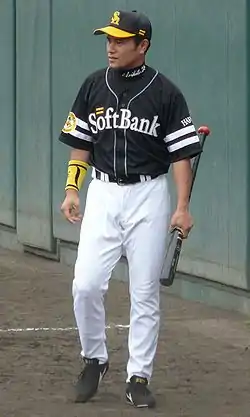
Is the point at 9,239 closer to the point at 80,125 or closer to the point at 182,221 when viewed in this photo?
the point at 80,125

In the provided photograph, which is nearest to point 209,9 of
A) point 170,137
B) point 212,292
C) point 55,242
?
point 212,292

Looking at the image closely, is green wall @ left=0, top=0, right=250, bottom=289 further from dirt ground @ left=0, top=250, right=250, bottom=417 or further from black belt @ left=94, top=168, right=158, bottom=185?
black belt @ left=94, top=168, right=158, bottom=185

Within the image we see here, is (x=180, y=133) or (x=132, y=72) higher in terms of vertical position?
(x=132, y=72)

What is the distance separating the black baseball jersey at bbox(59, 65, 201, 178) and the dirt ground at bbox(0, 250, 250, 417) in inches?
48.5

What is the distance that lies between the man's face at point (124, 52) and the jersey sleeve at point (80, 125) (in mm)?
265

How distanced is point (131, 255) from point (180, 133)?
0.67 meters

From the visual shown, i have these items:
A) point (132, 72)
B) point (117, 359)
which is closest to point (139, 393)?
point (117, 359)

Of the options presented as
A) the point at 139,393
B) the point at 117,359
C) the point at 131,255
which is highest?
the point at 131,255

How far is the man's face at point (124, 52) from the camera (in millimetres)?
5680

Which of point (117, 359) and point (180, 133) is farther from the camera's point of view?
point (117, 359)

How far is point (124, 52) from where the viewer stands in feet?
18.6

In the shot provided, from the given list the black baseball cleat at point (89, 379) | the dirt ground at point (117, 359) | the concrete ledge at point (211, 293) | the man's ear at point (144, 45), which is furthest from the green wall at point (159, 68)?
the black baseball cleat at point (89, 379)

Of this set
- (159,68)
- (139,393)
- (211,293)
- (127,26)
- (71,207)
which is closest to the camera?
(127,26)

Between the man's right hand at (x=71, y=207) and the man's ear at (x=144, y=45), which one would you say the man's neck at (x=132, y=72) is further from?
the man's right hand at (x=71, y=207)
